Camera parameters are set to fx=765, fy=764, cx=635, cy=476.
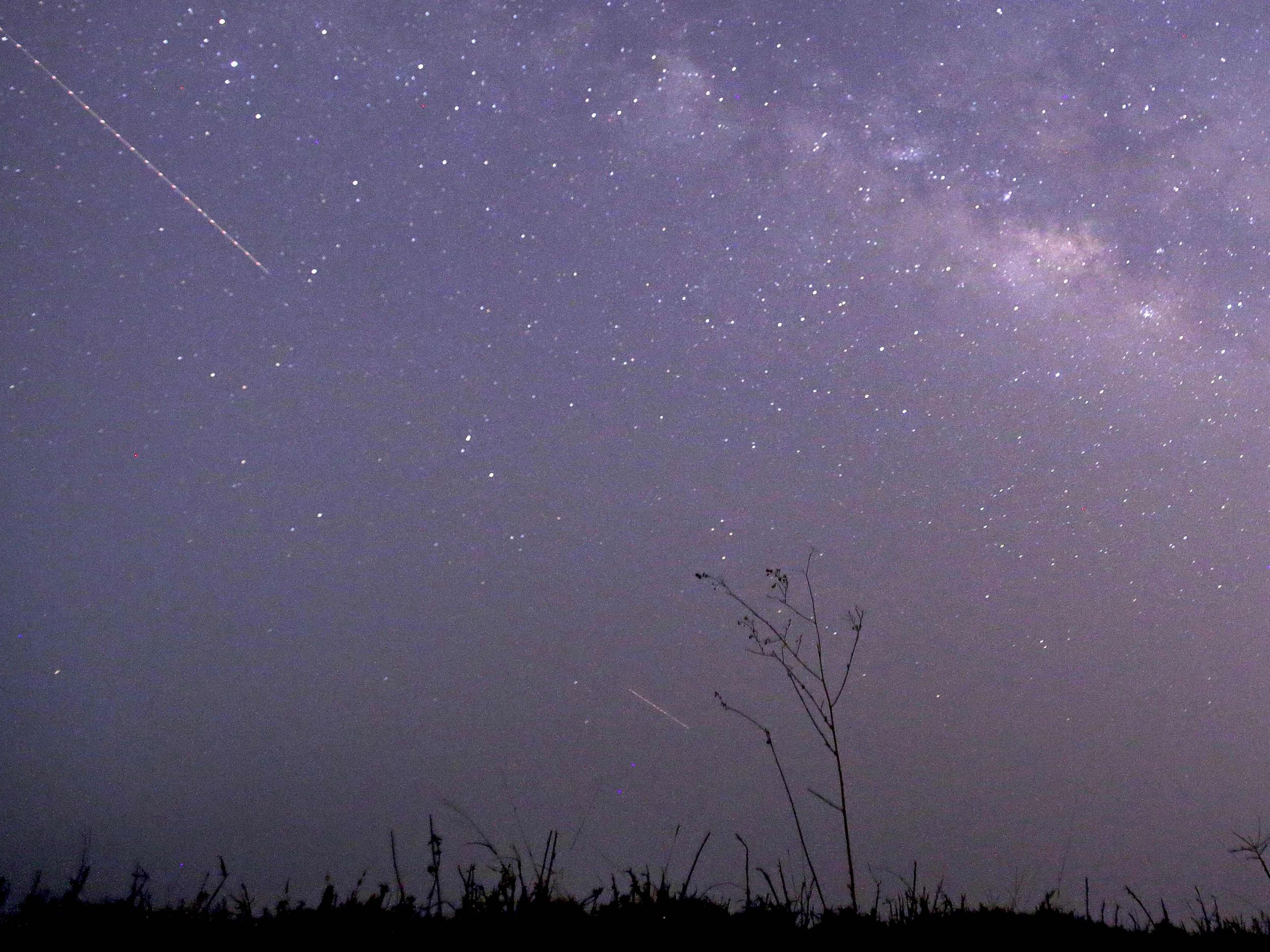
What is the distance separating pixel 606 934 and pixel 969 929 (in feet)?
4.45

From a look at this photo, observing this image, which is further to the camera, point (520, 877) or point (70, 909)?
point (520, 877)

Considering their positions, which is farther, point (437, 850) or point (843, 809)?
point (843, 809)

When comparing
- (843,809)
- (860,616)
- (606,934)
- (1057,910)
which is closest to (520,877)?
(606,934)

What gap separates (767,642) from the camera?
147 inches

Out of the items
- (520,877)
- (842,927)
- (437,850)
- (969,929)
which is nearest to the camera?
→ (437,850)

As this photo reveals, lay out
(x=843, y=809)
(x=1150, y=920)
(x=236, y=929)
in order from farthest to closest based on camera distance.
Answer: (x=1150, y=920) < (x=843, y=809) < (x=236, y=929)

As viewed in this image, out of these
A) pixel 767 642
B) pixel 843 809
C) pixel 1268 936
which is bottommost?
pixel 1268 936

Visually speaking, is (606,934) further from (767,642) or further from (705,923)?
(767,642)

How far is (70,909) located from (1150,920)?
145 inches

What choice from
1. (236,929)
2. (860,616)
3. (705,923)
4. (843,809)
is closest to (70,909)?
(236,929)

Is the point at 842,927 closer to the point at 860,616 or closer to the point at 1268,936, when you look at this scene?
the point at 860,616

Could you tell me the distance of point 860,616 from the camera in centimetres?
378

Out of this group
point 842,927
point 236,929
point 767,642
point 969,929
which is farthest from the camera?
point 767,642

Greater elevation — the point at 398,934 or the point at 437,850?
the point at 437,850
